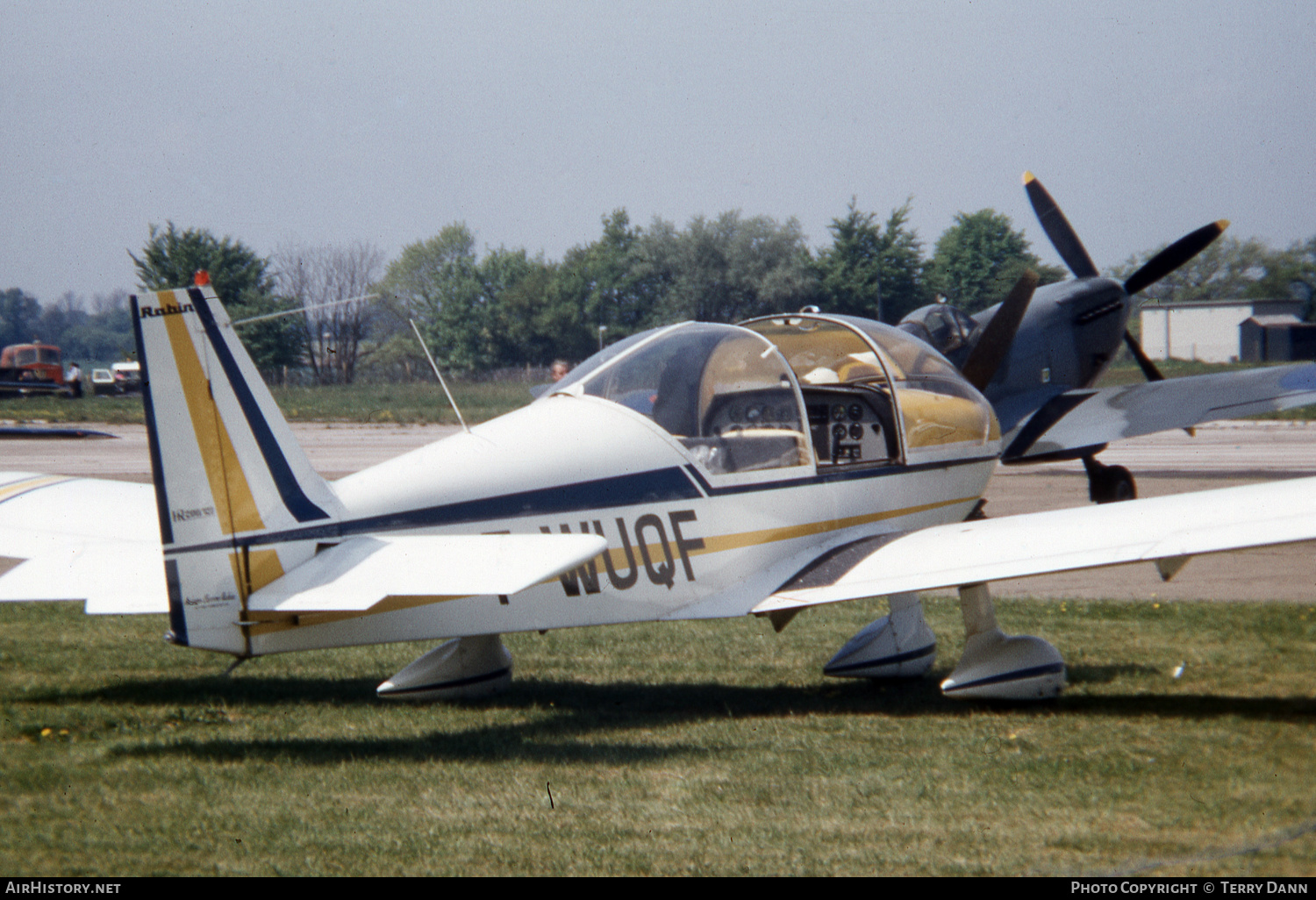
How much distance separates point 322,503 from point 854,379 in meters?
3.68

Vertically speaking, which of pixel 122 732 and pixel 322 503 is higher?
pixel 322 503

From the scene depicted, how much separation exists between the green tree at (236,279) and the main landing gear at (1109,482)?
32.3 m

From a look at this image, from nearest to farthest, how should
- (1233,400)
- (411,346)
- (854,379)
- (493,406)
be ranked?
(854,379), (1233,400), (493,406), (411,346)

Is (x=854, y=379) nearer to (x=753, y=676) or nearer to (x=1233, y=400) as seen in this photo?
(x=753, y=676)

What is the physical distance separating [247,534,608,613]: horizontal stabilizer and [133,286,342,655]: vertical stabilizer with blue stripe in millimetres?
183

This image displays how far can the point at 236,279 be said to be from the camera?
49.3 metres

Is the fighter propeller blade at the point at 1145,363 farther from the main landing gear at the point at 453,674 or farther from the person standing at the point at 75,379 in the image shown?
the person standing at the point at 75,379

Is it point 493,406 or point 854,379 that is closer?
point 854,379

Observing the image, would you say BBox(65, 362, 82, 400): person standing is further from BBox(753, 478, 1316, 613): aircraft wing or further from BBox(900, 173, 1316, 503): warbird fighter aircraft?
BBox(753, 478, 1316, 613): aircraft wing

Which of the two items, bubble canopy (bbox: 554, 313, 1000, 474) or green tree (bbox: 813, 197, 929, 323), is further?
green tree (bbox: 813, 197, 929, 323)

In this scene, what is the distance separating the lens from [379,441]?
3194 centimetres

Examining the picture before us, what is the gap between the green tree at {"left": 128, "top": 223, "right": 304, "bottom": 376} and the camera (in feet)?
142

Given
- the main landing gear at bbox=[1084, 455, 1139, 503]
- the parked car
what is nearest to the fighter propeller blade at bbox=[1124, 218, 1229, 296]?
the main landing gear at bbox=[1084, 455, 1139, 503]

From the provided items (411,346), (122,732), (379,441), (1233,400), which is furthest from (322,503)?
(411,346)
